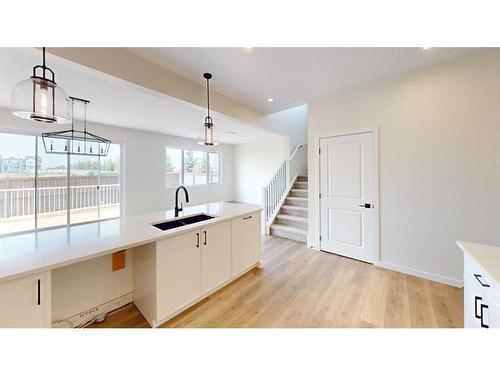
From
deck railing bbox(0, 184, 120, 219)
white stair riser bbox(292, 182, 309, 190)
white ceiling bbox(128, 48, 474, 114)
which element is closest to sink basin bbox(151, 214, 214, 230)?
white ceiling bbox(128, 48, 474, 114)

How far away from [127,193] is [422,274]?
6263mm

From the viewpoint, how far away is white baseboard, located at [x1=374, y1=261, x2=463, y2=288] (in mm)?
2370

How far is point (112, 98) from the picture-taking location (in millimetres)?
3225

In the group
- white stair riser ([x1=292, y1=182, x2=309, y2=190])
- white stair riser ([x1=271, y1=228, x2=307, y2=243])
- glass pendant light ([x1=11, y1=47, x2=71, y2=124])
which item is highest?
glass pendant light ([x1=11, y1=47, x2=71, y2=124])

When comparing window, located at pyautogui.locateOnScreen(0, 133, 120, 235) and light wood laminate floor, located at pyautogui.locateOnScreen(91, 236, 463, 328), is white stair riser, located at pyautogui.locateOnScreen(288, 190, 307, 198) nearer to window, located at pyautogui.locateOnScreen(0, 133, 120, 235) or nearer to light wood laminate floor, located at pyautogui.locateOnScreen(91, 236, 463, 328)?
light wood laminate floor, located at pyautogui.locateOnScreen(91, 236, 463, 328)

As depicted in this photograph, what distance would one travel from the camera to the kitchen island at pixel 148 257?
3.51 ft

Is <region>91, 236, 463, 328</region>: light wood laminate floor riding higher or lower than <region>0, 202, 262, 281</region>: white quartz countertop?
lower

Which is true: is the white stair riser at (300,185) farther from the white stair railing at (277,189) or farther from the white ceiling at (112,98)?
the white ceiling at (112,98)

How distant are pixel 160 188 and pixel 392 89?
234 inches

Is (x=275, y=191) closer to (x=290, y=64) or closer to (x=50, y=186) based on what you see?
(x=290, y=64)

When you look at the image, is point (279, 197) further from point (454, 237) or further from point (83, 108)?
point (83, 108)

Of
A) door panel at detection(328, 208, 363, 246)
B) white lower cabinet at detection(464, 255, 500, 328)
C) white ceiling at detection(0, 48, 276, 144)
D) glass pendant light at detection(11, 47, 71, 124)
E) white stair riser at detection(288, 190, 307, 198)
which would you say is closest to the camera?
white lower cabinet at detection(464, 255, 500, 328)

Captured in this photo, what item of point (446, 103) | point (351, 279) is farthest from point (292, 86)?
point (351, 279)

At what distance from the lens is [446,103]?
2.38 metres
